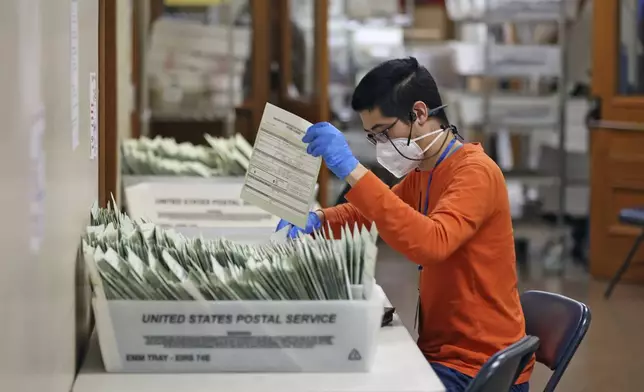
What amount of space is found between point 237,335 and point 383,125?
680 millimetres

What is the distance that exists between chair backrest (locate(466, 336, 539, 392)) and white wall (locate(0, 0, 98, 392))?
0.66 metres

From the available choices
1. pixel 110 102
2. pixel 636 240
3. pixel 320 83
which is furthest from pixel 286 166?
pixel 636 240

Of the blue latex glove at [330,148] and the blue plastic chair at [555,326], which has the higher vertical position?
the blue latex glove at [330,148]

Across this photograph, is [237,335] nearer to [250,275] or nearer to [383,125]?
[250,275]

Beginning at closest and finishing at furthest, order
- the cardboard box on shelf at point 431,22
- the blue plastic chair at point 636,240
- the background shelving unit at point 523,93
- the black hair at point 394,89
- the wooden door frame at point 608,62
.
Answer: the black hair at point 394,89, the blue plastic chair at point 636,240, the wooden door frame at point 608,62, the background shelving unit at point 523,93, the cardboard box on shelf at point 431,22

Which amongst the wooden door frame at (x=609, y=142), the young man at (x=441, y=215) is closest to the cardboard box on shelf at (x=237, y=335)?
the young man at (x=441, y=215)

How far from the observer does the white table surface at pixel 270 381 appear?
1.52 meters

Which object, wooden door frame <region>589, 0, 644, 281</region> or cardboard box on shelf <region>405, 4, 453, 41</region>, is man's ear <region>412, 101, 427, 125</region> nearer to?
wooden door frame <region>589, 0, 644, 281</region>

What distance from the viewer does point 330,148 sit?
6.09 ft

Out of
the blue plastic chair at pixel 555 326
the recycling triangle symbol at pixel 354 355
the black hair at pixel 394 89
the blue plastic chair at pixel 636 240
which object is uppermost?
the black hair at pixel 394 89

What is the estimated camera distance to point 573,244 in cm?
654

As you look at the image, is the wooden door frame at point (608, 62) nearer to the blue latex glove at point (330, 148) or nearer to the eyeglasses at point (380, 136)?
the eyeglasses at point (380, 136)

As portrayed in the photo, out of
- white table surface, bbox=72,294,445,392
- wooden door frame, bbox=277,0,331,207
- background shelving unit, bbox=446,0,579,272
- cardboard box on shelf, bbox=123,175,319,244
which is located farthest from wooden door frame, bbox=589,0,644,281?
white table surface, bbox=72,294,445,392

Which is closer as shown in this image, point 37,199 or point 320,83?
point 37,199
